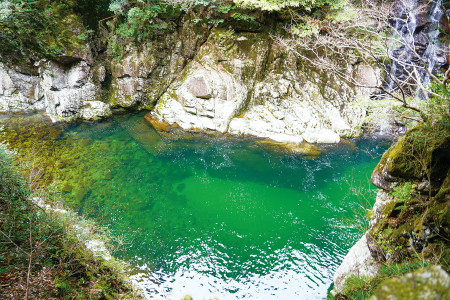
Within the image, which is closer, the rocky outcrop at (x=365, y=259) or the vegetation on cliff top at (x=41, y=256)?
the vegetation on cliff top at (x=41, y=256)

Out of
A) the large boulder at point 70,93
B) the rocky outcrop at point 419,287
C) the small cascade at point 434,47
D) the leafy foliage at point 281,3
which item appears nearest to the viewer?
Result: the rocky outcrop at point 419,287

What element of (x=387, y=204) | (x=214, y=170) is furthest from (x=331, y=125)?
(x=387, y=204)

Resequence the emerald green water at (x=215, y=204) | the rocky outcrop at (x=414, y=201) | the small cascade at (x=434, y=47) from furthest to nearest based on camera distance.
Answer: the small cascade at (x=434, y=47)
the emerald green water at (x=215, y=204)
the rocky outcrop at (x=414, y=201)

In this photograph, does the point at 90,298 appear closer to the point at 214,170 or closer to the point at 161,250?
the point at 161,250

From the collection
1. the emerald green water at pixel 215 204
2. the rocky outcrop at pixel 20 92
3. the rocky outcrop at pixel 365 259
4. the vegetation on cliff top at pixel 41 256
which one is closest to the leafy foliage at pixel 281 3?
the emerald green water at pixel 215 204

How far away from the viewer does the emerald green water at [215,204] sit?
20.5ft

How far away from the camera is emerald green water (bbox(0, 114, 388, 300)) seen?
6258 mm

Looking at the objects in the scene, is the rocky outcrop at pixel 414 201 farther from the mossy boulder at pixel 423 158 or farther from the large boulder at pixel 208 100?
the large boulder at pixel 208 100

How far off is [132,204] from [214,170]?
4.18 metres

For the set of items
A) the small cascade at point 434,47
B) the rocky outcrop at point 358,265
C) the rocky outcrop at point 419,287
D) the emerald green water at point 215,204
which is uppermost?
the small cascade at point 434,47

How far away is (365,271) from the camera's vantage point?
4684mm

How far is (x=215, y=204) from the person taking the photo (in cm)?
899

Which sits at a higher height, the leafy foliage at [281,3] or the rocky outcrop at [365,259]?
the leafy foliage at [281,3]

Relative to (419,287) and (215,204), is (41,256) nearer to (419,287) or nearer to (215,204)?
(419,287)
